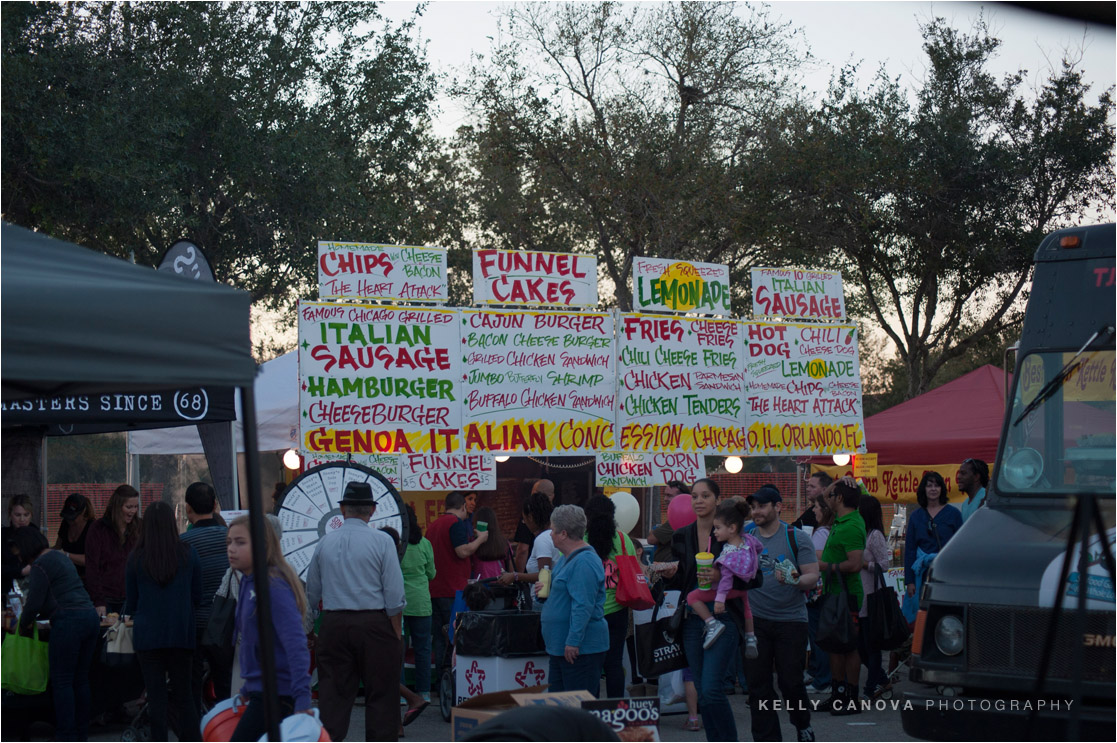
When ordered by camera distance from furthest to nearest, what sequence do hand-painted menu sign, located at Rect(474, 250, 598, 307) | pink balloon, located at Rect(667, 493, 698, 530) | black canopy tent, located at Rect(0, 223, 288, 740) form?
hand-painted menu sign, located at Rect(474, 250, 598, 307) → pink balloon, located at Rect(667, 493, 698, 530) → black canopy tent, located at Rect(0, 223, 288, 740)

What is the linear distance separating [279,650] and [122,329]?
206cm

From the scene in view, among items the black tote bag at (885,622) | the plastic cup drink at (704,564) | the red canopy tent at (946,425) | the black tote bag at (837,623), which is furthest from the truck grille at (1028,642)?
the red canopy tent at (946,425)

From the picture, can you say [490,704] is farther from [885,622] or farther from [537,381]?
[537,381]

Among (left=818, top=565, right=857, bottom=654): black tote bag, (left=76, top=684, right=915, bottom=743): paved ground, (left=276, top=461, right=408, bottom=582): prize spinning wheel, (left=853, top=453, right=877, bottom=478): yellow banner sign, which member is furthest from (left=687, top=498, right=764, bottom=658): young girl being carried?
(left=853, top=453, right=877, bottom=478): yellow banner sign

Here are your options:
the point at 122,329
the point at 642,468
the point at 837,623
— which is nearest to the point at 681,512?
the point at 837,623

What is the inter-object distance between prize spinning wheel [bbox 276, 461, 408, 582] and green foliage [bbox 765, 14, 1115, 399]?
17239 mm

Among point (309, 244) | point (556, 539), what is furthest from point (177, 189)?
point (556, 539)

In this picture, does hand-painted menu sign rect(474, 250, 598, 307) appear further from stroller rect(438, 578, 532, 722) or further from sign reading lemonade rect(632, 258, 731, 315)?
stroller rect(438, 578, 532, 722)

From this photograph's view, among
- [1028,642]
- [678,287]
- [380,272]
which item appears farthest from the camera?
[678,287]

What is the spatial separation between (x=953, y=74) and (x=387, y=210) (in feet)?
41.7

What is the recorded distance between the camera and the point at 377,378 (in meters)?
9.99

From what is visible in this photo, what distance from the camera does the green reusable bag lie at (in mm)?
7691

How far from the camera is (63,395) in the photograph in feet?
17.6

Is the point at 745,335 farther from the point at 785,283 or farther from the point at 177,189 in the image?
the point at 177,189
